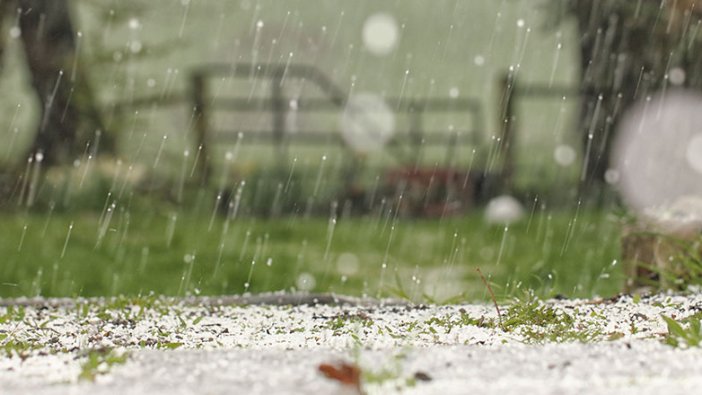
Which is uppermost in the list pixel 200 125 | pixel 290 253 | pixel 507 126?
pixel 507 126

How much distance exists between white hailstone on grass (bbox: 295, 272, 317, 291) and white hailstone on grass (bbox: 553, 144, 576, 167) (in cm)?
518

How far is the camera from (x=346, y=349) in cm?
285

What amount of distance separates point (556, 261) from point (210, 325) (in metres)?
3.80

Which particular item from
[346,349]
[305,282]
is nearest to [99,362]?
[346,349]

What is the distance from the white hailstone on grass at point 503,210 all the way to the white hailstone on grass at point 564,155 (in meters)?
1.07

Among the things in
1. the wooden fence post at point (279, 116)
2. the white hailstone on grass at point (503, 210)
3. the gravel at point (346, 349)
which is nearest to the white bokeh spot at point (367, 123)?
the wooden fence post at point (279, 116)

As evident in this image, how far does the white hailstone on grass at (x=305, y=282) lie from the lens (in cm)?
639

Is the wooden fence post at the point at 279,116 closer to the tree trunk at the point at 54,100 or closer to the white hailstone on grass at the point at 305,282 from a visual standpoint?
the tree trunk at the point at 54,100

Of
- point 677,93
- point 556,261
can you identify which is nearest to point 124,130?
point 556,261

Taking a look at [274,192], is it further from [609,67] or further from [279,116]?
[609,67]

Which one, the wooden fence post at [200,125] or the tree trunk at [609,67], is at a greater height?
the tree trunk at [609,67]

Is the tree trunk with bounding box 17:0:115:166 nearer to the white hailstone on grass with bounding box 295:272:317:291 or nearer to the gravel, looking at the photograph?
the white hailstone on grass with bounding box 295:272:317:291

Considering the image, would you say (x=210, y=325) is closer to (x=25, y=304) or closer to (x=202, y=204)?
(x=25, y=304)

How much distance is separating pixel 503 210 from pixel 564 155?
1752mm
